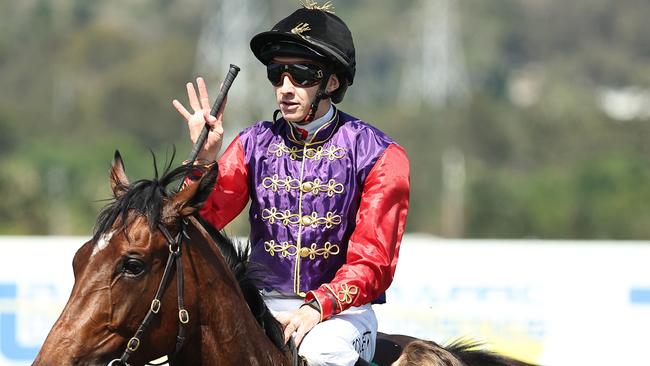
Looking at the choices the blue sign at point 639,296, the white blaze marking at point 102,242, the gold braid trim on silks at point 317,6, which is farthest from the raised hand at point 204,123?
the blue sign at point 639,296

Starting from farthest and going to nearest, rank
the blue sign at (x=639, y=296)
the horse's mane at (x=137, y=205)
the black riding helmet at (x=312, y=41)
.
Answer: the blue sign at (x=639, y=296) < the black riding helmet at (x=312, y=41) < the horse's mane at (x=137, y=205)

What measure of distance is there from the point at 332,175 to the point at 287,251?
351 millimetres

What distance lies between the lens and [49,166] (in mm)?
33375

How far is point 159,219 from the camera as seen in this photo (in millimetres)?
3576

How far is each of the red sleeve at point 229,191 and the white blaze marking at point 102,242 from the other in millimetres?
900

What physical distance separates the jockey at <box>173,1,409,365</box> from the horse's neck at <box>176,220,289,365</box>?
22cm

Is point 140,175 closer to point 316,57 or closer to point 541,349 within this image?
point 541,349

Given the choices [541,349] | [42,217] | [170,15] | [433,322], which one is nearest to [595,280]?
[541,349]

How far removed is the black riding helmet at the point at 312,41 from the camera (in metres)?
4.25

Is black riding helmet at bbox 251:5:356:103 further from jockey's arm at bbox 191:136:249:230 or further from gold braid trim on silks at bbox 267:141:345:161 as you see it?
jockey's arm at bbox 191:136:249:230

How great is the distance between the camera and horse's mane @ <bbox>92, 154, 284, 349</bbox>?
3539 mm

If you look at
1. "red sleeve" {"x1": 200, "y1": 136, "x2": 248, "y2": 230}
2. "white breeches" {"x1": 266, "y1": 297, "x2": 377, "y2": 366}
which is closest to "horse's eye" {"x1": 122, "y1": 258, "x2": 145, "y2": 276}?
"white breeches" {"x1": 266, "y1": 297, "x2": 377, "y2": 366}

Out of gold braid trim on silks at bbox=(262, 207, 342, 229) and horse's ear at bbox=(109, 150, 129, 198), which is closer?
horse's ear at bbox=(109, 150, 129, 198)

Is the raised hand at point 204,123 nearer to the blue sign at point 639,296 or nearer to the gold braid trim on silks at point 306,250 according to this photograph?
the gold braid trim on silks at point 306,250
